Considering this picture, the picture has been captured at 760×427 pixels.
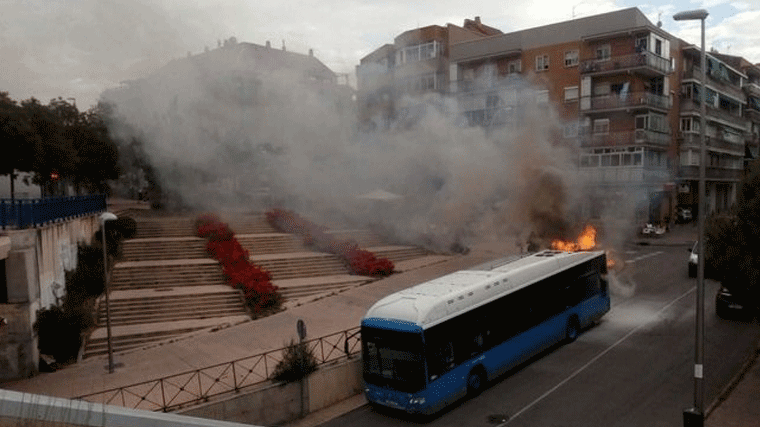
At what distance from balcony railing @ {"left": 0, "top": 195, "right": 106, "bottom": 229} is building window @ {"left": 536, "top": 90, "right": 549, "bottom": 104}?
30550 mm

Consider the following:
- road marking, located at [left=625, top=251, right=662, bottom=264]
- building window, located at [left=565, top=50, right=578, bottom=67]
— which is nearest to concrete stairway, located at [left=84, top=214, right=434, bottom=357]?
road marking, located at [left=625, top=251, right=662, bottom=264]

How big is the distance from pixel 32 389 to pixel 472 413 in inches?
424

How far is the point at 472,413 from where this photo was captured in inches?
514

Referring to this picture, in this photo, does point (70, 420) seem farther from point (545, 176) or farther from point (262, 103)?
point (262, 103)

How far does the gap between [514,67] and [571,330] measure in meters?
29.7

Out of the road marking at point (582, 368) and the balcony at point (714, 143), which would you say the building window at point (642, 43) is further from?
the road marking at point (582, 368)

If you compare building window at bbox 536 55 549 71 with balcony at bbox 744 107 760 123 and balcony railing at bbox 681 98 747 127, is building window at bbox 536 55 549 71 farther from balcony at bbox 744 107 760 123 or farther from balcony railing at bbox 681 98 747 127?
balcony at bbox 744 107 760 123

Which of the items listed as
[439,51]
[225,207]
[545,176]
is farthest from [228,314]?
[439,51]

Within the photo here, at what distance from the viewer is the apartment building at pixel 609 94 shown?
37.7 meters

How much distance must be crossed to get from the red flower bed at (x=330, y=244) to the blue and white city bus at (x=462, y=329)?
9.88 meters

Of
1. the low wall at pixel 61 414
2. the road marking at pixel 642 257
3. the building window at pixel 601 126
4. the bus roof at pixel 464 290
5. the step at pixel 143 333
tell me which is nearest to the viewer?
the low wall at pixel 61 414

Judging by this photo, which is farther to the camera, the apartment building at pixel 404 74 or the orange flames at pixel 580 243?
the apartment building at pixel 404 74

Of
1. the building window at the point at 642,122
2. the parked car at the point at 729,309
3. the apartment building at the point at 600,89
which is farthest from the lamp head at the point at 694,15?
the building window at the point at 642,122

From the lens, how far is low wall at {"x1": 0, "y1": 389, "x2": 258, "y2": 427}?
5.97 m
